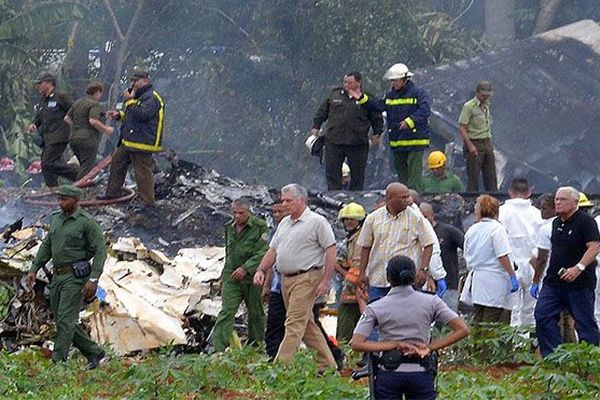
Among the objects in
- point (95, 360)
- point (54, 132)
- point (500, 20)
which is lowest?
point (500, 20)

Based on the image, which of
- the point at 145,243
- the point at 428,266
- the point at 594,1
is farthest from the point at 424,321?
the point at 594,1

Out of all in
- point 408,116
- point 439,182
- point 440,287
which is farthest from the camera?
point 439,182

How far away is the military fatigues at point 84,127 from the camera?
18.8 meters

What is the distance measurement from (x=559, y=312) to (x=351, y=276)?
1.87m

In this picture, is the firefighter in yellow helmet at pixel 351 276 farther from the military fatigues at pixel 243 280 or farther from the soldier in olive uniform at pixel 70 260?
the soldier in olive uniform at pixel 70 260

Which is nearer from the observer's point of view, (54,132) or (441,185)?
(441,185)

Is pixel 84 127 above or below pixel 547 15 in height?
above

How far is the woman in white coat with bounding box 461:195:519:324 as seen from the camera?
13453mm

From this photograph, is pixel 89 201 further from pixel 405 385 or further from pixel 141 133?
pixel 405 385

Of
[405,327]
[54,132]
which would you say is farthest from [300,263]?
[54,132]

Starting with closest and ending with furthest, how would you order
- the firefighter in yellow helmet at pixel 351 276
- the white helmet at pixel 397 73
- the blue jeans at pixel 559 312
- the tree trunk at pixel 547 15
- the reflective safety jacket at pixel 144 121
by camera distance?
the blue jeans at pixel 559 312
the firefighter in yellow helmet at pixel 351 276
the reflective safety jacket at pixel 144 121
the white helmet at pixel 397 73
the tree trunk at pixel 547 15

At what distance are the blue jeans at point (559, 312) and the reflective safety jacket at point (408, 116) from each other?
5755 millimetres

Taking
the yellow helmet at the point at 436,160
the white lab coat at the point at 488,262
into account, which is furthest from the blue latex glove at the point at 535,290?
the yellow helmet at the point at 436,160

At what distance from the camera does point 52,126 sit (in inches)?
766
